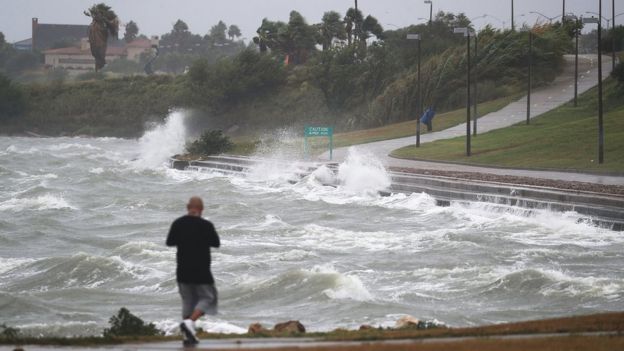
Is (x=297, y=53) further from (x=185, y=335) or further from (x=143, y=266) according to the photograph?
(x=185, y=335)

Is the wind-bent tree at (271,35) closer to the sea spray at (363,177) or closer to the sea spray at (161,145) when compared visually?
the sea spray at (161,145)

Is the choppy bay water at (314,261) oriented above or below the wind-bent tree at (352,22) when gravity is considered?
below

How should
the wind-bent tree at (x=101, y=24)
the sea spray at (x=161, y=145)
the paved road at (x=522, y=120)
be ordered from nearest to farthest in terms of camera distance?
the paved road at (x=522, y=120), the sea spray at (x=161, y=145), the wind-bent tree at (x=101, y=24)

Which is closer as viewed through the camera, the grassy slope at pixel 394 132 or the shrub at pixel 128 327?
the shrub at pixel 128 327

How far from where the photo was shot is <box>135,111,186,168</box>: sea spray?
6143 cm

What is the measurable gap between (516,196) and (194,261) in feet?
64.4

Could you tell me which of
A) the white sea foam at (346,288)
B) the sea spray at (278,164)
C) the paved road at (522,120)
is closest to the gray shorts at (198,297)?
the white sea foam at (346,288)

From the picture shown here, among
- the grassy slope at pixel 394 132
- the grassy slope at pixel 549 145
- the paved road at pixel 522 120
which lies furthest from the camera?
the grassy slope at pixel 394 132

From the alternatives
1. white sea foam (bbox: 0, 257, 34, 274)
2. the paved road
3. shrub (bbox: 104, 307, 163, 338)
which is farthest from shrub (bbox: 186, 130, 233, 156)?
shrub (bbox: 104, 307, 163, 338)

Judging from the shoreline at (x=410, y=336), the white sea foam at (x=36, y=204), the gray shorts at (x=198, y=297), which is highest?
the gray shorts at (x=198, y=297)

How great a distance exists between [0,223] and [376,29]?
290 ft

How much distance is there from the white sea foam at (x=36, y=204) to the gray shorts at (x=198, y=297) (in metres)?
24.2

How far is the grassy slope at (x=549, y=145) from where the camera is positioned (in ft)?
126

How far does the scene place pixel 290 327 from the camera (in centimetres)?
1288
